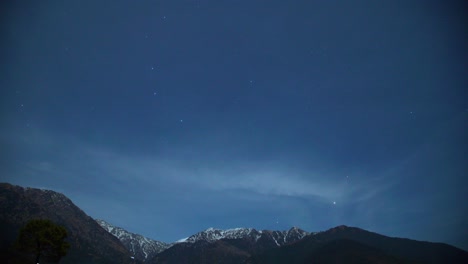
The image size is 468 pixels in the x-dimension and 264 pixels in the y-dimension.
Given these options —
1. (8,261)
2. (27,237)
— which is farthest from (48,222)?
(8,261)

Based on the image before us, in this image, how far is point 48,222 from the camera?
61.7 metres

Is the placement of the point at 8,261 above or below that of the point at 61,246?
below

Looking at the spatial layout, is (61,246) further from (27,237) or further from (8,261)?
(8,261)

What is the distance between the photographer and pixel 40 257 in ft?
194

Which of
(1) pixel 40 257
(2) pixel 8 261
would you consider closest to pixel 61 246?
(1) pixel 40 257

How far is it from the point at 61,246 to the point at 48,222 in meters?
6.13

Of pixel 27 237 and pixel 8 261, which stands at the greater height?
pixel 27 237

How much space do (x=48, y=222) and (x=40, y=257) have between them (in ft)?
23.1

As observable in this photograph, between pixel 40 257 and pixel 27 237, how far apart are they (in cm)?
506

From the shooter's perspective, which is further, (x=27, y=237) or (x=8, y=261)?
(x=8, y=261)

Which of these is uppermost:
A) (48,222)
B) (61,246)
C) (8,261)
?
(48,222)

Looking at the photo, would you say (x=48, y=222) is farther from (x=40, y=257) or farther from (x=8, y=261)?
(x=8, y=261)

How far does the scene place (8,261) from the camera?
104125 millimetres

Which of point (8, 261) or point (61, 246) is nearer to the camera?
point (61, 246)
